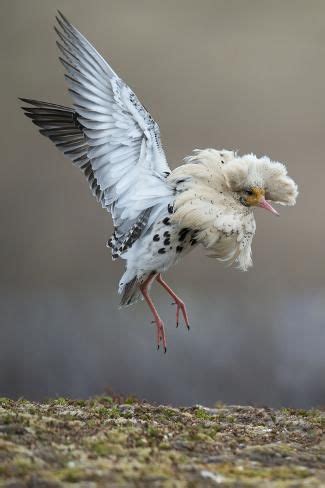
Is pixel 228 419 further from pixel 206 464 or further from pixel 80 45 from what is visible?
pixel 80 45

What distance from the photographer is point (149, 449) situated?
273 inches

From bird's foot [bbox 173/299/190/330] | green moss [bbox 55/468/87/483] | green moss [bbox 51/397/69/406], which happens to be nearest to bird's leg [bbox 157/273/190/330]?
bird's foot [bbox 173/299/190/330]

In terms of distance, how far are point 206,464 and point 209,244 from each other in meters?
3.80

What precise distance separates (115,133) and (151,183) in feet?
2.62

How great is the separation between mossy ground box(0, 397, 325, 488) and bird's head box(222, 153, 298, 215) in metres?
2.86

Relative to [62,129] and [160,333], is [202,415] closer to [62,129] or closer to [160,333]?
[160,333]

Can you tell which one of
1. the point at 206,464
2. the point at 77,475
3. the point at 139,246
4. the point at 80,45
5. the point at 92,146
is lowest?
the point at 77,475

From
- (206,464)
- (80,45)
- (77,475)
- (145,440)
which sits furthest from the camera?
(80,45)

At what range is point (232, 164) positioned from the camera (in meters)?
9.90

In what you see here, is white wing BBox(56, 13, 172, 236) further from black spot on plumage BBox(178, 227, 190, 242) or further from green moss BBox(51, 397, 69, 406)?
green moss BBox(51, 397, 69, 406)

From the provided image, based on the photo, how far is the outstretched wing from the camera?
972cm

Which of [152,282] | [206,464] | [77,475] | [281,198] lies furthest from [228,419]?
[77,475]

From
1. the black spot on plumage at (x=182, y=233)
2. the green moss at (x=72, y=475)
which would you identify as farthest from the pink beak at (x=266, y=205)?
the green moss at (x=72, y=475)

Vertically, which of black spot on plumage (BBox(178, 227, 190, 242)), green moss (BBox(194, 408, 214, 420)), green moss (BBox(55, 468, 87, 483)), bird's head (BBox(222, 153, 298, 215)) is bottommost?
green moss (BBox(55, 468, 87, 483))
